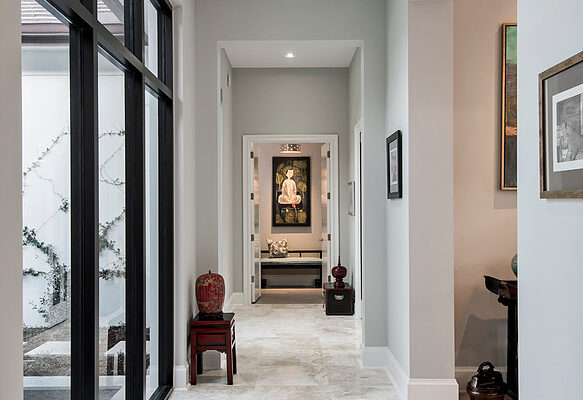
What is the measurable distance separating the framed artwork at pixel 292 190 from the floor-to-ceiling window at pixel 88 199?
5571 millimetres

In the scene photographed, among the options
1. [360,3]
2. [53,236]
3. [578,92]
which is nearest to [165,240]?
[53,236]

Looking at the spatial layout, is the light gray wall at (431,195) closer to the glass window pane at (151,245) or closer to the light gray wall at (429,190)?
the light gray wall at (429,190)

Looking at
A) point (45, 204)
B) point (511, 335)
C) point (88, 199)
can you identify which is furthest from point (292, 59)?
point (45, 204)

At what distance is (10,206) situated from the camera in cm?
135

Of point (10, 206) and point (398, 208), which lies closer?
point (10, 206)

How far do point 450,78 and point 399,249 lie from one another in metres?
1.19

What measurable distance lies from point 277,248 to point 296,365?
4.38 metres

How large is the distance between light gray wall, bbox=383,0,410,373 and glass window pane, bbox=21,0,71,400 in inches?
86.0

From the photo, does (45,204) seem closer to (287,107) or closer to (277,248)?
(287,107)

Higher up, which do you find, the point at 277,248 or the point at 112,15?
the point at 112,15

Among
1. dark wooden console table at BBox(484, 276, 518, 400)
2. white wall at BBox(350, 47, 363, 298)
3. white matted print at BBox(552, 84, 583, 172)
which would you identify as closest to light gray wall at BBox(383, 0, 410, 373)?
dark wooden console table at BBox(484, 276, 518, 400)

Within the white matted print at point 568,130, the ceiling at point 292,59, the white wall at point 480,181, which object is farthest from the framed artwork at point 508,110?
the white matted print at point 568,130

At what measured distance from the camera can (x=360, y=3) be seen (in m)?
4.27

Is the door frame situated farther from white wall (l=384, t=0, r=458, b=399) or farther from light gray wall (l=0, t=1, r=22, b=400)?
light gray wall (l=0, t=1, r=22, b=400)
